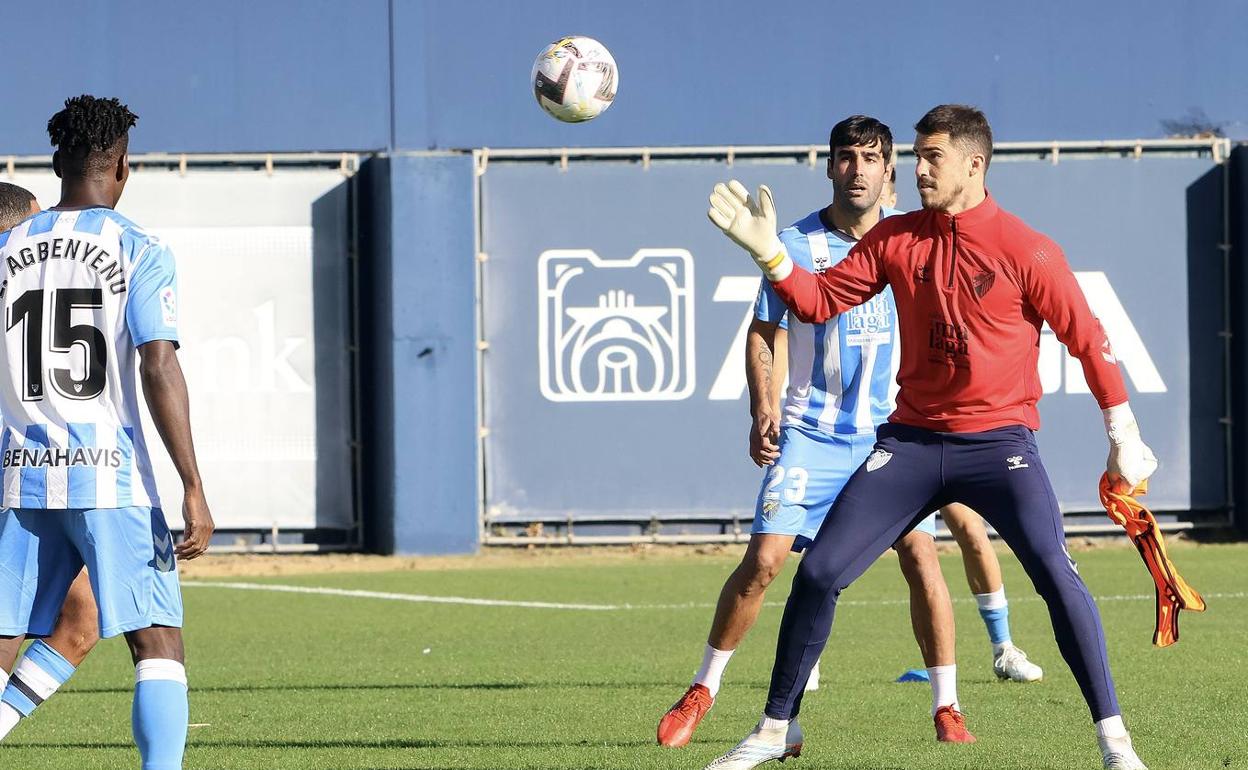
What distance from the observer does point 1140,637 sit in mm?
9945

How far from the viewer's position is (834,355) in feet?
24.1

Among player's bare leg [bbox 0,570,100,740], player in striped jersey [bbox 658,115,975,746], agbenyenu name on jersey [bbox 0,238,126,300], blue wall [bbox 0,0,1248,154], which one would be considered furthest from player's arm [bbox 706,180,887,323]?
blue wall [bbox 0,0,1248,154]

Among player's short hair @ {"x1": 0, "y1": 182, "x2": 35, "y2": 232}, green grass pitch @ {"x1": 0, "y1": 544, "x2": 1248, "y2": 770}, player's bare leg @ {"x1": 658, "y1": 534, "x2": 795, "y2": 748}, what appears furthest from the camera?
player's bare leg @ {"x1": 658, "y1": 534, "x2": 795, "y2": 748}

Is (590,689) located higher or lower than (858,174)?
lower

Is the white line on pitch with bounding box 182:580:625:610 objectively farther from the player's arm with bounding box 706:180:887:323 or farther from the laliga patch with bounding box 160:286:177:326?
the laliga patch with bounding box 160:286:177:326

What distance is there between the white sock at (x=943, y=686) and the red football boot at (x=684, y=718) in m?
0.88

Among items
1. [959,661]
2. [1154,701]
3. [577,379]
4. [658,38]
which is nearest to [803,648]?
[1154,701]

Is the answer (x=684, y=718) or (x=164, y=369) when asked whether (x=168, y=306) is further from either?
(x=684, y=718)

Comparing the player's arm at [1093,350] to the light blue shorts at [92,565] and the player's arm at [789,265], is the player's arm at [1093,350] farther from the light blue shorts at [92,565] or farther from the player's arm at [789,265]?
the light blue shorts at [92,565]

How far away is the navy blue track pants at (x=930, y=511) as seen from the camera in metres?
5.70

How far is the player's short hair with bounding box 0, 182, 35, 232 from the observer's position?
6.36 meters

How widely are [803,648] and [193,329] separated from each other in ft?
39.7

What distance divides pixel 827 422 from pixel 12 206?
10.8 ft

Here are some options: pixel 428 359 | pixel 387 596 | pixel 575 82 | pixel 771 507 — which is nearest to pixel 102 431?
pixel 771 507
